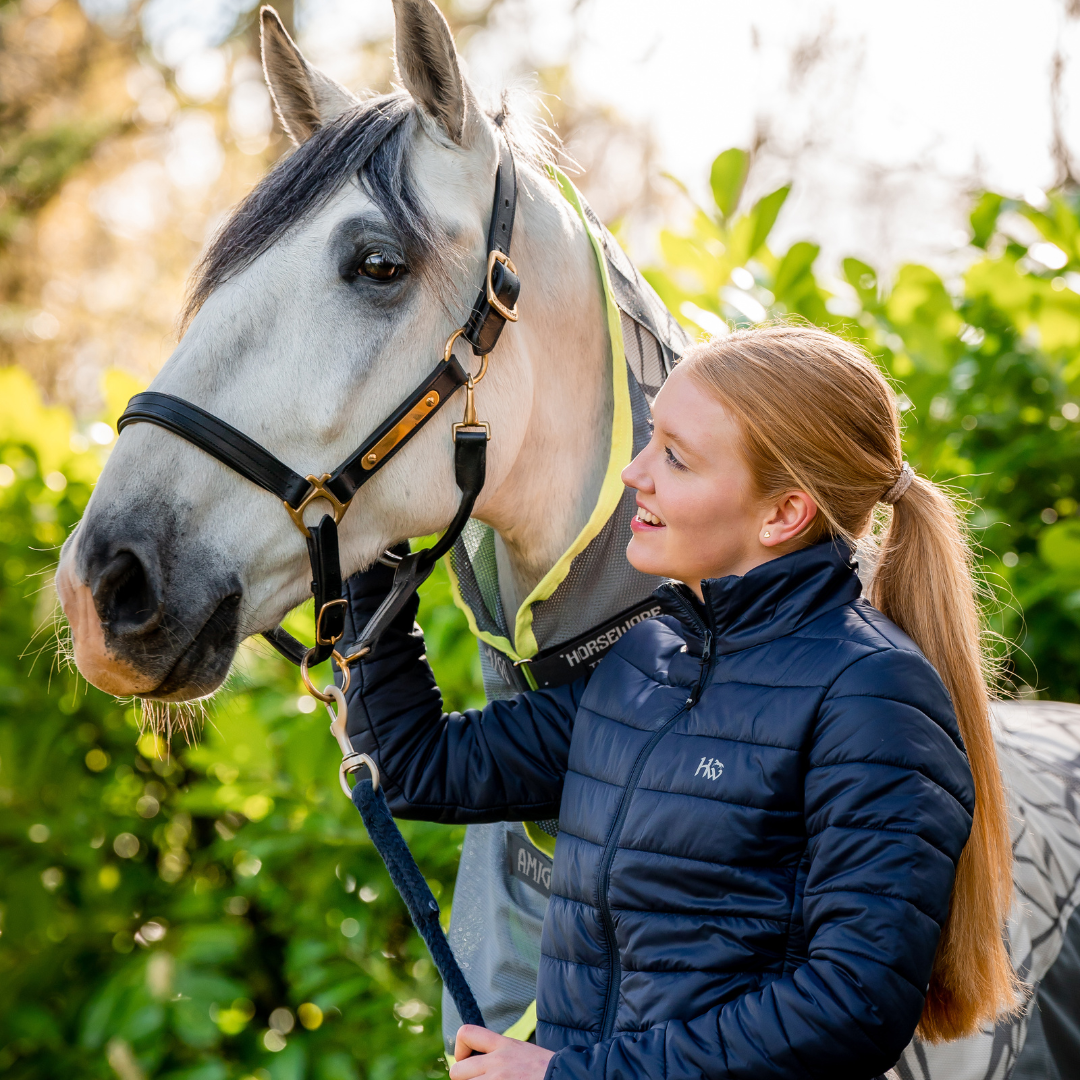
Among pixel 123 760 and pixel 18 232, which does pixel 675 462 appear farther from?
pixel 18 232

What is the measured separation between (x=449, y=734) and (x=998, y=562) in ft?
5.21

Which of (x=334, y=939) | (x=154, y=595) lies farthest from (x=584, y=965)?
(x=334, y=939)

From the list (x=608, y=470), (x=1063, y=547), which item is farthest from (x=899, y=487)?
(x=1063, y=547)

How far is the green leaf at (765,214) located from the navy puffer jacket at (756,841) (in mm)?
1471

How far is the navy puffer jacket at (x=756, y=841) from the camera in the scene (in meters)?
0.83

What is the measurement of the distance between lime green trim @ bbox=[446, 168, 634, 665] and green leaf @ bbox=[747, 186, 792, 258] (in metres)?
1.05

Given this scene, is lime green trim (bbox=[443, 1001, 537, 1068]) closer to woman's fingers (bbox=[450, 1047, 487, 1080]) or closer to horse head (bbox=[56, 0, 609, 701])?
woman's fingers (bbox=[450, 1047, 487, 1080])

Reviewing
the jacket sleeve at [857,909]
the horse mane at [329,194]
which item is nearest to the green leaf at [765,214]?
the horse mane at [329,194]

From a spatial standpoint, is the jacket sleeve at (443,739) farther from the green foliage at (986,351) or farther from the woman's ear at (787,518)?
the green foliage at (986,351)

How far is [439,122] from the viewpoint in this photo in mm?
1229

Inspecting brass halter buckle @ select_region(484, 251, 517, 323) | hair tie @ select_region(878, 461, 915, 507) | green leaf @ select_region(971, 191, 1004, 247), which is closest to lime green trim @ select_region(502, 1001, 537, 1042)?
hair tie @ select_region(878, 461, 915, 507)

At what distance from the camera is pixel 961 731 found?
1.04 m

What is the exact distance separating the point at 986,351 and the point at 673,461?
1706mm

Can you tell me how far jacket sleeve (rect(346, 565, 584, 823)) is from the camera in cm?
124
